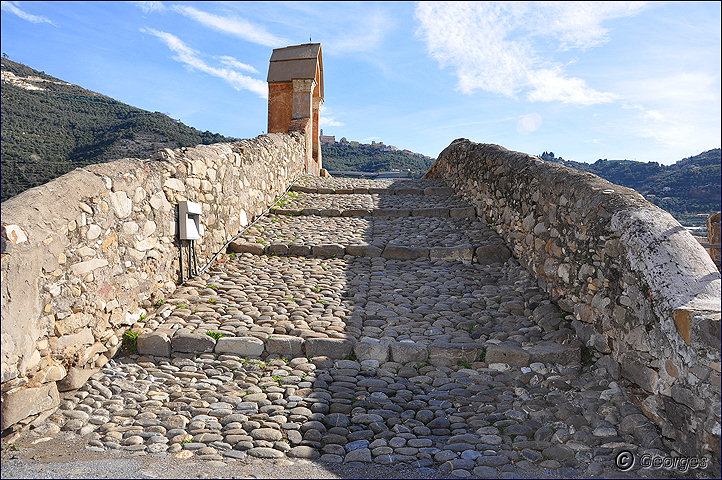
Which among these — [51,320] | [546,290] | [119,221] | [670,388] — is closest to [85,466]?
[51,320]

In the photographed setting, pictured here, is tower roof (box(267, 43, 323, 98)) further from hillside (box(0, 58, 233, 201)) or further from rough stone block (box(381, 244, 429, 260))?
rough stone block (box(381, 244, 429, 260))

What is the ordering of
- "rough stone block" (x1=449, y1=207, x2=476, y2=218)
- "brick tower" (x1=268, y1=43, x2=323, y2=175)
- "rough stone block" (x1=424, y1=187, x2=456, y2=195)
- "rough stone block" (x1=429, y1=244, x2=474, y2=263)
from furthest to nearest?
"brick tower" (x1=268, y1=43, x2=323, y2=175) < "rough stone block" (x1=424, y1=187, x2=456, y2=195) < "rough stone block" (x1=449, y1=207, x2=476, y2=218) < "rough stone block" (x1=429, y1=244, x2=474, y2=263)

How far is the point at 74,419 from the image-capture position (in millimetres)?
3109

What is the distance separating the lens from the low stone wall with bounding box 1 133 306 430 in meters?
2.97

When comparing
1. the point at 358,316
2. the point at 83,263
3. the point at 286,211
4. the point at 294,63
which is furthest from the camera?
the point at 294,63

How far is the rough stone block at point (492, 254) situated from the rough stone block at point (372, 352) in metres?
2.76

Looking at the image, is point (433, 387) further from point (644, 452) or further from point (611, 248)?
point (611, 248)

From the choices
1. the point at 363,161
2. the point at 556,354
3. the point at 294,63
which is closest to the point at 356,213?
the point at 556,354

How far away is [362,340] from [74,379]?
7.38ft

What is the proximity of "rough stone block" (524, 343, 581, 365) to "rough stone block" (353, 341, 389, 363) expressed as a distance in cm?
121

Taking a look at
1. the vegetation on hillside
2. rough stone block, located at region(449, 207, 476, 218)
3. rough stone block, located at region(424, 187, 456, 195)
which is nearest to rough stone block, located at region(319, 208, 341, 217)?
rough stone block, located at region(449, 207, 476, 218)

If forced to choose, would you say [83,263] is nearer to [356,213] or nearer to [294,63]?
[356,213]

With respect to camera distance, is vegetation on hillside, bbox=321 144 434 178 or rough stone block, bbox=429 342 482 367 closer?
rough stone block, bbox=429 342 482 367

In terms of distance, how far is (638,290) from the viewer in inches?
128
